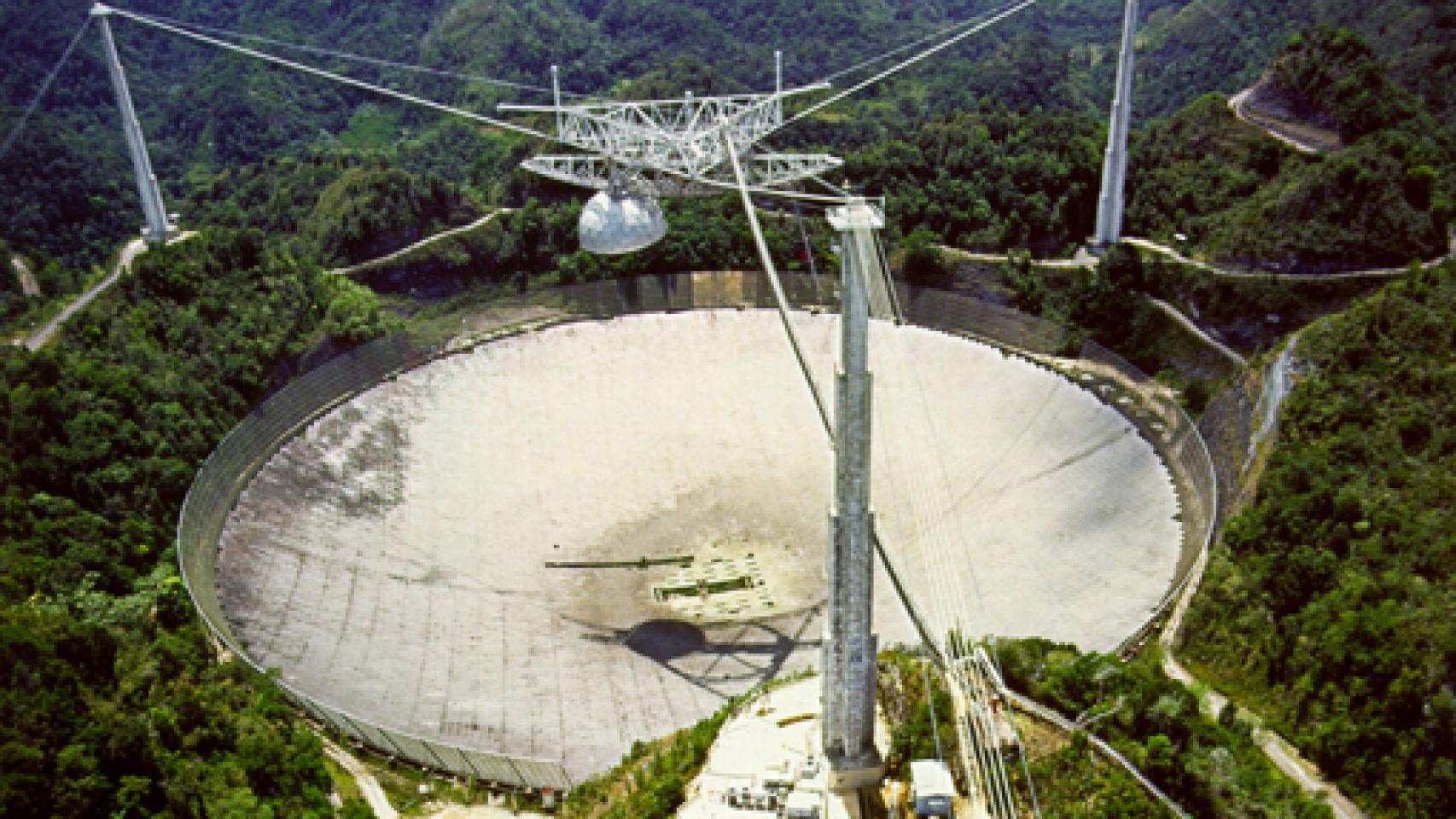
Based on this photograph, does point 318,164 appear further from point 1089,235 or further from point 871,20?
point 871,20

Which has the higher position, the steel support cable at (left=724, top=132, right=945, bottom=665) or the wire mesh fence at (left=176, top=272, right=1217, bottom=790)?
the wire mesh fence at (left=176, top=272, right=1217, bottom=790)

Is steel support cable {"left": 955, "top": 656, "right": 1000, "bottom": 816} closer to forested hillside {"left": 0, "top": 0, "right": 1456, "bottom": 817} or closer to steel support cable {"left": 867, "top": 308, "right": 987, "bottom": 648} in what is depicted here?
forested hillside {"left": 0, "top": 0, "right": 1456, "bottom": 817}

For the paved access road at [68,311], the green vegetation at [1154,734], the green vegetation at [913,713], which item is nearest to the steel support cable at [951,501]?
the green vegetation at [1154,734]

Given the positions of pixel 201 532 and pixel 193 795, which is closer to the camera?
pixel 193 795

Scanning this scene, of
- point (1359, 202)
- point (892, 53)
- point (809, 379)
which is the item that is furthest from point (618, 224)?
point (1359, 202)

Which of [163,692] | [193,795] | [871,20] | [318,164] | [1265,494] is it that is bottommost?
[193,795]

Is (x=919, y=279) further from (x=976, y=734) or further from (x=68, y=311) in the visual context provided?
(x=68, y=311)


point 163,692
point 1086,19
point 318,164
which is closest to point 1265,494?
point 163,692

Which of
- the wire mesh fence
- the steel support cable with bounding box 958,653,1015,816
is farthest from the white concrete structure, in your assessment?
the steel support cable with bounding box 958,653,1015,816
